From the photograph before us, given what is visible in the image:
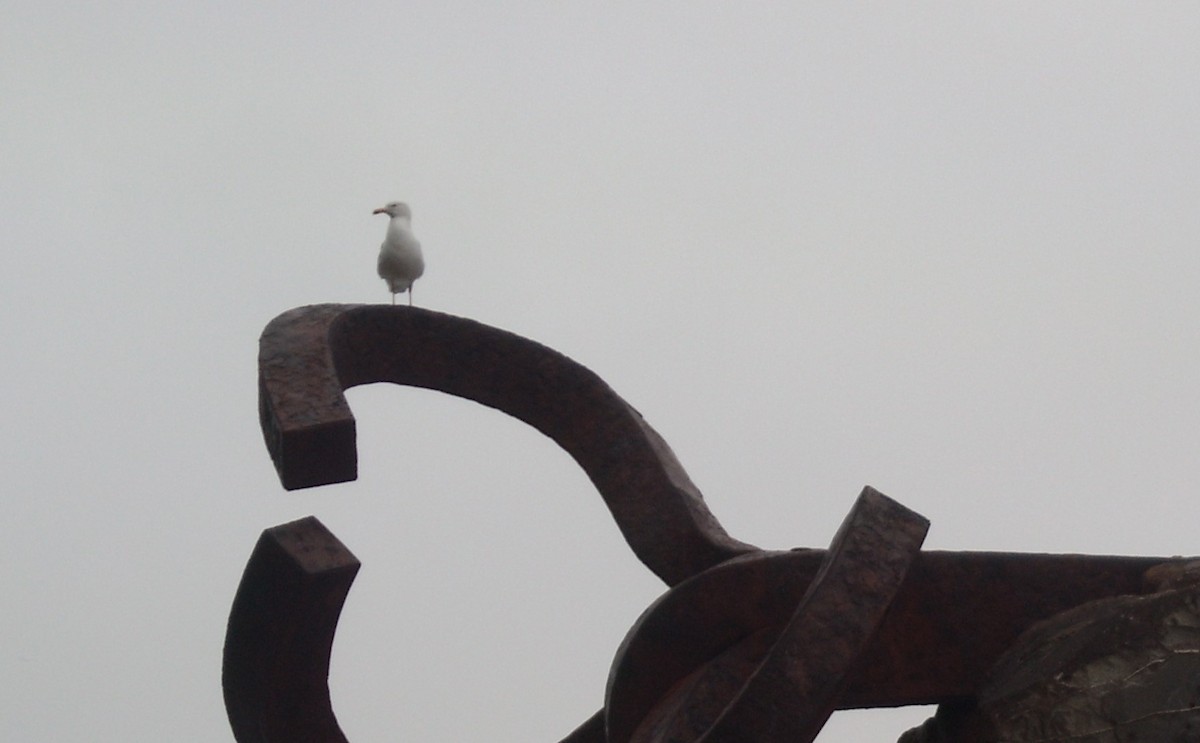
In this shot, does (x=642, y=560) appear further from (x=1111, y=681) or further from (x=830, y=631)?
(x=1111, y=681)

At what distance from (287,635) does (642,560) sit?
3.17ft

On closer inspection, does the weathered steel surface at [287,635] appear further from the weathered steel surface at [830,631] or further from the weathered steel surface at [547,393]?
the weathered steel surface at [830,631]

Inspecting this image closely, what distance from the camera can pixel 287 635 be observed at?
4.06 meters

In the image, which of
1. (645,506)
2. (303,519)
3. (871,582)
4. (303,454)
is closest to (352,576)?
(303,519)

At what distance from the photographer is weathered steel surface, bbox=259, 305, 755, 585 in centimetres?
420

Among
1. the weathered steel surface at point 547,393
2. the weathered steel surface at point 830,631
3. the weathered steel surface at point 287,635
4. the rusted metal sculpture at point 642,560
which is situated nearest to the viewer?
the weathered steel surface at point 830,631

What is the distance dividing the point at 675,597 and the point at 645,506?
1.07ft

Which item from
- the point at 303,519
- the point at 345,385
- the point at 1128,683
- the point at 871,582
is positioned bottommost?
the point at 1128,683

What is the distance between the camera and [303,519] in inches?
160

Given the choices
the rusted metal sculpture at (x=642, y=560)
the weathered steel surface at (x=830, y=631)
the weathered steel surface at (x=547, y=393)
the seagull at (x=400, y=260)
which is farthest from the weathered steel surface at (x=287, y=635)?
the seagull at (x=400, y=260)

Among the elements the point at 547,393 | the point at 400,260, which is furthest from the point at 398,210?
the point at 547,393

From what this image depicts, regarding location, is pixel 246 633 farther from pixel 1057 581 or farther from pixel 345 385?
pixel 1057 581

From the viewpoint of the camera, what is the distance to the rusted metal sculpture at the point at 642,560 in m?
3.81

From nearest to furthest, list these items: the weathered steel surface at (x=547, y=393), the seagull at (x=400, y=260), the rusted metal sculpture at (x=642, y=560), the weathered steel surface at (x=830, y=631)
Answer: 1. the weathered steel surface at (x=830, y=631)
2. the rusted metal sculpture at (x=642, y=560)
3. the weathered steel surface at (x=547, y=393)
4. the seagull at (x=400, y=260)
